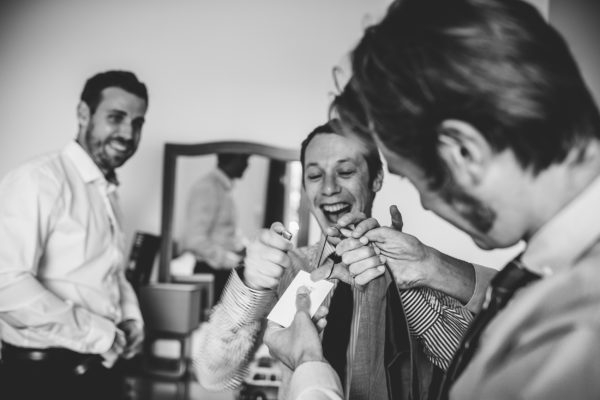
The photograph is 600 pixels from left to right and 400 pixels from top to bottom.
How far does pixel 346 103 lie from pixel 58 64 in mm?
2801

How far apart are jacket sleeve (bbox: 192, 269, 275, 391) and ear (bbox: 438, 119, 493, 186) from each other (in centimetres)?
63

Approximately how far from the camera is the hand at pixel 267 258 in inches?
39.6

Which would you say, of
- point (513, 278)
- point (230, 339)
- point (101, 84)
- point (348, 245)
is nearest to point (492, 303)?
point (513, 278)

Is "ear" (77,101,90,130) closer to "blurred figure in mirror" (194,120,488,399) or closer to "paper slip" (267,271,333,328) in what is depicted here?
"blurred figure in mirror" (194,120,488,399)

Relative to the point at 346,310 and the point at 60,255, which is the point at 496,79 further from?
the point at 60,255

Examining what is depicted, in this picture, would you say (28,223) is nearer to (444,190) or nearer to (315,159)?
(315,159)

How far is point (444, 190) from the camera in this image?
64cm

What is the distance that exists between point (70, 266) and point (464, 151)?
1731 millimetres

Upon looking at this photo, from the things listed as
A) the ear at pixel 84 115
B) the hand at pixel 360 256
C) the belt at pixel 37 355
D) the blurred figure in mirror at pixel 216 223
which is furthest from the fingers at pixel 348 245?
the blurred figure in mirror at pixel 216 223

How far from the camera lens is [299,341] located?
820mm

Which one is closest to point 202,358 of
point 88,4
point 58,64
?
point 58,64

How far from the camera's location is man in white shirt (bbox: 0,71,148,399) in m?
1.65

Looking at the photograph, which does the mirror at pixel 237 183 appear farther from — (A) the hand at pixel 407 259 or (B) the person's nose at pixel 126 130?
(A) the hand at pixel 407 259

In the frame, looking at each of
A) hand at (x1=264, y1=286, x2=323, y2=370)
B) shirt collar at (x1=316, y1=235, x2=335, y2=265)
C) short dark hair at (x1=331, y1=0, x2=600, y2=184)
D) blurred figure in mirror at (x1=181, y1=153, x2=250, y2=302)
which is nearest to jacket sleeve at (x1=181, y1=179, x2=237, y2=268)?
blurred figure in mirror at (x1=181, y1=153, x2=250, y2=302)
